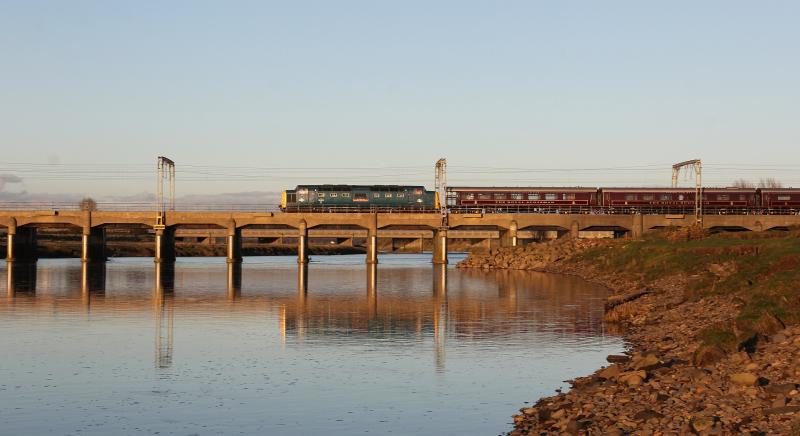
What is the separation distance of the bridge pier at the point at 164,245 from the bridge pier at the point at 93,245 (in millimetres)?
8240

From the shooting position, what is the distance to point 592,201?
117875mm

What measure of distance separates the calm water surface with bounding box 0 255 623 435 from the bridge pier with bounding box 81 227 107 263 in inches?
2056

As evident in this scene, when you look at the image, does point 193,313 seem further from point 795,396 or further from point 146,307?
point 795,396

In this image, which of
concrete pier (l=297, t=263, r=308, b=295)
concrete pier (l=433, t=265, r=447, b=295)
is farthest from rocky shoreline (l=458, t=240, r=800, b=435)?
concrete pier (l=297, t=263, r=308, b=295)

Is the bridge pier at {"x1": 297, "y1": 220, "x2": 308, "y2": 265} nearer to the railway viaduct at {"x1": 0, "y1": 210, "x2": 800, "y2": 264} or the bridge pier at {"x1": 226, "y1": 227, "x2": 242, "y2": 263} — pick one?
the railway viaduct at {"x1": 0, "y1": 210, "x2": 800, "y2": 264}

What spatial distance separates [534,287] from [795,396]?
159 feet

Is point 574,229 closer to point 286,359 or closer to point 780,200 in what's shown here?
point 780,200

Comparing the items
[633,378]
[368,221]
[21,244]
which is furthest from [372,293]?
[21,244]

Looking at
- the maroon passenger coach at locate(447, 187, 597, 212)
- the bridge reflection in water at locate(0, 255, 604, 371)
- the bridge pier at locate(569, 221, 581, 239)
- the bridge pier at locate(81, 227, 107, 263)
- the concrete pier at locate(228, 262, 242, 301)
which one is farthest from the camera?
the maroon passenger coach at locate(447, 187, 597, 212)

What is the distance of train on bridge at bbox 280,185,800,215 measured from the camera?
117000 mm

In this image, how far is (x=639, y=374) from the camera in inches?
967

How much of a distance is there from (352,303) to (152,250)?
355 feet

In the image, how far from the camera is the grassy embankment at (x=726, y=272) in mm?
29500

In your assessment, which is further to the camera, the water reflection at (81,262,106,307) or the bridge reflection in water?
the water reflection at (81,262,106,307)
